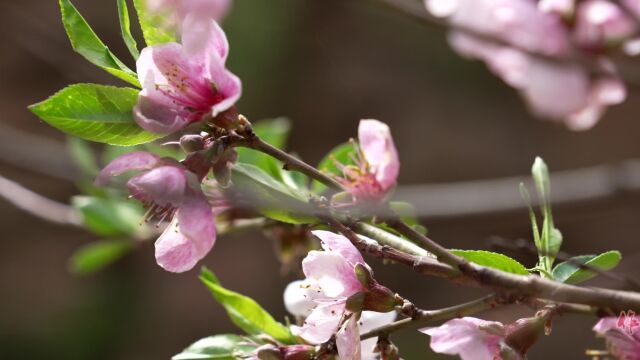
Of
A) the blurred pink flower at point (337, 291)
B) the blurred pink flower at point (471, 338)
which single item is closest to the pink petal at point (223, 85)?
the blurred pink flower at point (337, 291)

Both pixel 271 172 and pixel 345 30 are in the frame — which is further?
pixel 345 30

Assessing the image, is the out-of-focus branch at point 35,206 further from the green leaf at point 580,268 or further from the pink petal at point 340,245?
the green leaf at point 580,268

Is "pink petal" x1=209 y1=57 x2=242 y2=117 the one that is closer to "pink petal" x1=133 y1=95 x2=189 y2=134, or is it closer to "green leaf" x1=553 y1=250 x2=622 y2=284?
"pink petal" x1=133 y1=95 x2=189 y2=134

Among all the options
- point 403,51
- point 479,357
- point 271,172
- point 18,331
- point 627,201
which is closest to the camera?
point 479,357

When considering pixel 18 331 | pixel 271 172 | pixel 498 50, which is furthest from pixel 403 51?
pixel 271 172

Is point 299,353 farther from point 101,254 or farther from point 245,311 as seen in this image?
point 101,254

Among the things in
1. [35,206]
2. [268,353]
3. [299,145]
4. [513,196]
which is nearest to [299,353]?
[268,353]

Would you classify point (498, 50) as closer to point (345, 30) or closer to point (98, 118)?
point (98, 118)
